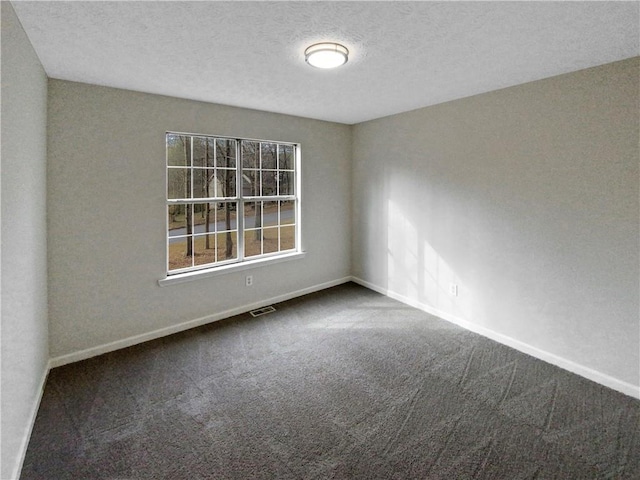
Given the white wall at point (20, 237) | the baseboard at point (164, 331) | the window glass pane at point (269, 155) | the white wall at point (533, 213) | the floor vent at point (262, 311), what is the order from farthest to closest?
the window glass pane at point (269, 155) < the floor vent at point (262, 311) < the baseboard at point (164, 331) < the white wall at point (533, 213) < the white wall at point (20, 237)

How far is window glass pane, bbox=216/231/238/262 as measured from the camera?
3.96 meters

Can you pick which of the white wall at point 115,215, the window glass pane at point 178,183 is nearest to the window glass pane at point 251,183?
the white wall at point 115,215

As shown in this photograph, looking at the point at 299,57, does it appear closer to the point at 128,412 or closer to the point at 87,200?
the point at 87,200

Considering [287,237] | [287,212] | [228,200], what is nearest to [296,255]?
[287,237]

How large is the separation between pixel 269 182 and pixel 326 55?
2.23 m

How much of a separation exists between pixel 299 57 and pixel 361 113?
1912 millimetres

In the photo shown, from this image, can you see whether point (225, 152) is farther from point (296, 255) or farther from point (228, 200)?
point (296, 255)

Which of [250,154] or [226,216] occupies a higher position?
[250,154]

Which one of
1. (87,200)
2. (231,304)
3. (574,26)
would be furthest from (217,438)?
(574,26)

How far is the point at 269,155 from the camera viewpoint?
417cm

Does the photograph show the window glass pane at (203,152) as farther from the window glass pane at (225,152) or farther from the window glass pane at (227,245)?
the window glass pane at (227,245)

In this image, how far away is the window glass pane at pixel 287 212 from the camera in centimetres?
437

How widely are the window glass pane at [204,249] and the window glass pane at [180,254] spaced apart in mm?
79

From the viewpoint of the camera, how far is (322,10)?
1677 millimetres
